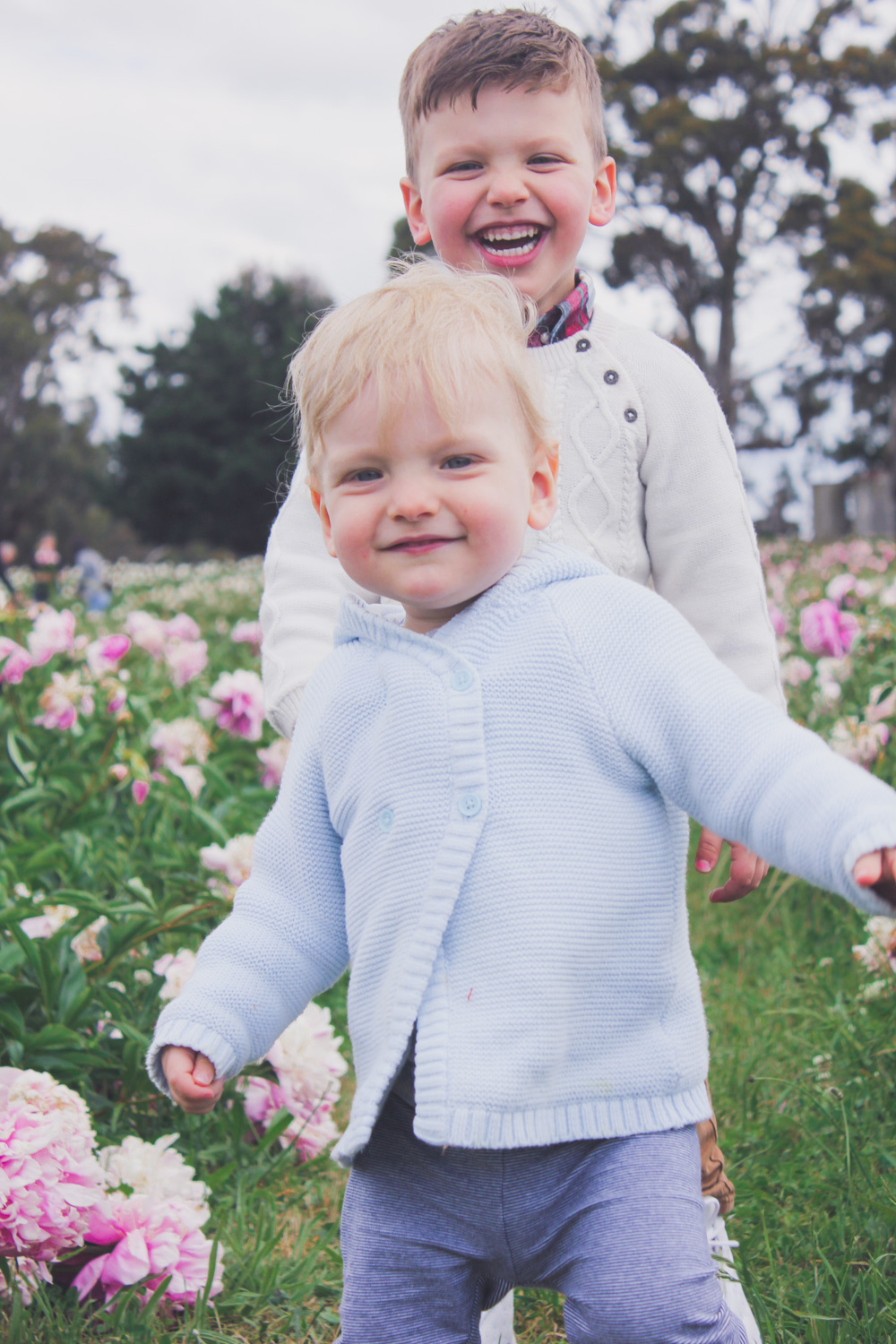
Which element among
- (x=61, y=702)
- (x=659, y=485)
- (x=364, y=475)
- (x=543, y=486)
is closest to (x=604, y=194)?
(x=659, y=485)

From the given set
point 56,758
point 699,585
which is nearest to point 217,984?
point 699,585

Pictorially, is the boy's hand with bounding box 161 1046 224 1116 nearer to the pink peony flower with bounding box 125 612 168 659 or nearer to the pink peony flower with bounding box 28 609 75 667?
the pink peony flower with bounding box 28 609 75 667

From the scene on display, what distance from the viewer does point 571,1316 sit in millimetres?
1294

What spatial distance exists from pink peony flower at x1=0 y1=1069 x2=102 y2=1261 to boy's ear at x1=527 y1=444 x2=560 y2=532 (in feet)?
3.48

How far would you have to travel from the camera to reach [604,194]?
199 cm

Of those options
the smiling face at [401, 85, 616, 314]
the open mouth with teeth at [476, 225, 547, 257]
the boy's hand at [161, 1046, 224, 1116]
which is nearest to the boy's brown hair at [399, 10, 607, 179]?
the smiling face at [401, 85, 616, 314]

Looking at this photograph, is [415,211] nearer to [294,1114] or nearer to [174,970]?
[174,970]

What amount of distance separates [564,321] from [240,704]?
72.0 inches

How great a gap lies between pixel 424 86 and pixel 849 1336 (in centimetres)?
184

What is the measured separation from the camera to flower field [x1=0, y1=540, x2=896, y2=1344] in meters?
1.75

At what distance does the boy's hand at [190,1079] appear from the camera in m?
1.36

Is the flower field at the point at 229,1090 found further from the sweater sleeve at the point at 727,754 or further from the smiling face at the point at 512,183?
the smiling face at the point at 512,183

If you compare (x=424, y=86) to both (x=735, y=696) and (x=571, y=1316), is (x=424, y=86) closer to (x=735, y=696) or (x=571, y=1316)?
(x=735, y=696)

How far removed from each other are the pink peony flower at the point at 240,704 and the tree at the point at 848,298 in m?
23.1
